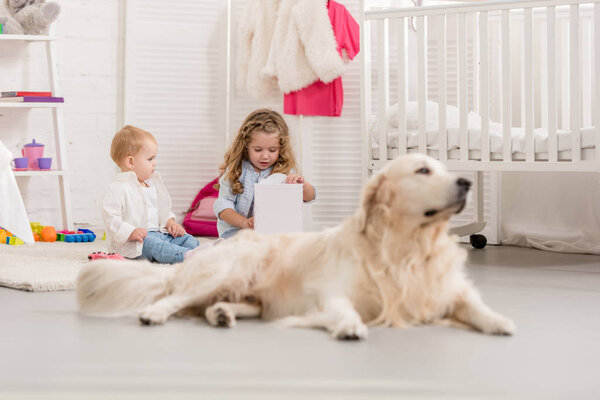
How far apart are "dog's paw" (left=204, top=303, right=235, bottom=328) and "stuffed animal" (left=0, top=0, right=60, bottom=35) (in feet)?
9.06

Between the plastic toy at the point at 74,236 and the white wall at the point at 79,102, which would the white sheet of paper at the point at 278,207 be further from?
the white wall at the point at 79,102

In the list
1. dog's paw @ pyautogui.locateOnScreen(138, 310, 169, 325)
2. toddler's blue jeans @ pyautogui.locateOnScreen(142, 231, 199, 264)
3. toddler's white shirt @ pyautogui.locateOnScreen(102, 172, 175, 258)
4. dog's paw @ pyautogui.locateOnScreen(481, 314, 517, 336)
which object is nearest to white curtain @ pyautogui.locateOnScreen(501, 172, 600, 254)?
toddler's blue jeans @ pyautogui.locateOnScreen(142, 231, 199, 264)

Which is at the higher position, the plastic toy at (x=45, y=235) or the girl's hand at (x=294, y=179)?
the girl's hand at (x=294, y=179)

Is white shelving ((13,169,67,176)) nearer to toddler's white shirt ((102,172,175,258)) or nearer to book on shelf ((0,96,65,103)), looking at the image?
book on shelf ((0,96,65,103))

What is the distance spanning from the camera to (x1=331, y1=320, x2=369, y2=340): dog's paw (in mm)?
1451

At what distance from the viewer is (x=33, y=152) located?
3.97 m

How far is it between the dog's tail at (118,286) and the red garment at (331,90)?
2.22 meters

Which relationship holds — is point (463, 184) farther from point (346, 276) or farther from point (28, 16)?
point (28, 16)

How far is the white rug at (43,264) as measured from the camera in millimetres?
2207

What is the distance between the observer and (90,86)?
4227 mm

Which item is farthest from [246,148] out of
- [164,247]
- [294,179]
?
[164,247]

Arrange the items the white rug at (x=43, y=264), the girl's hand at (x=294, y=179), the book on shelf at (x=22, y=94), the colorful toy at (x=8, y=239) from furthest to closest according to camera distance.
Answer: the book on shelf at (x=22, y=94) → the colorful toy at (x=8, y=239) → the girl's hand at (x=294, y=179) → the white rug at (x=43, y=264)

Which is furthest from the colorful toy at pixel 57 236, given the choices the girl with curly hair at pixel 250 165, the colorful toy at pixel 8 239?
the girl with curly hair at pixel 250 165

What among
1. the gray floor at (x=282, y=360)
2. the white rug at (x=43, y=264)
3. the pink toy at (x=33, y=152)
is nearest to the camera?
the gray floor at (x=282, y=360)
